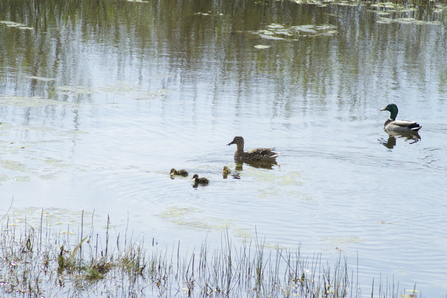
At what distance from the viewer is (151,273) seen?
494cm

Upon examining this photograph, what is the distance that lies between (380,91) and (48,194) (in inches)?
373

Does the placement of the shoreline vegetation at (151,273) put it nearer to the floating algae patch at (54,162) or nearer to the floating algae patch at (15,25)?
the floating algae patch at (54,162)

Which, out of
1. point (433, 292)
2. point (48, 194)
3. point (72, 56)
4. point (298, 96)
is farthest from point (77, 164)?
point (72, 56)

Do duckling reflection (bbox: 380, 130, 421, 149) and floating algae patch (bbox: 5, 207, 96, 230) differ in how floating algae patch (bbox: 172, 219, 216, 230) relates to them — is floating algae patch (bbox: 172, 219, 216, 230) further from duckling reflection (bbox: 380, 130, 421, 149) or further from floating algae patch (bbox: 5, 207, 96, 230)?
duckling reflection (bbox: 380, 130, 421, 149)

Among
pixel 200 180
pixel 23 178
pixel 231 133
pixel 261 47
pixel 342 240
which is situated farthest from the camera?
pixel 261 47

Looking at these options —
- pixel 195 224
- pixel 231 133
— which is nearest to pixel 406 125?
pixel 231 133

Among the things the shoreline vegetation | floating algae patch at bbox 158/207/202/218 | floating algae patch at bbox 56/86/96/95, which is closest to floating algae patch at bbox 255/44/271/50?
floating algae patch at bbox 56/86/96/95

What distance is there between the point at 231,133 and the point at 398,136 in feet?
10.8

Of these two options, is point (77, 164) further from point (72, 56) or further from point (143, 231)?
point (72, 56)

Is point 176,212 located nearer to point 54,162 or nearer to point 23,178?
point 23,178

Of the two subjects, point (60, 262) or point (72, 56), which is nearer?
point (60, 262)

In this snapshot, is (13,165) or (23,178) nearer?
(23,178)

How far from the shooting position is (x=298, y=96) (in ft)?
43.2

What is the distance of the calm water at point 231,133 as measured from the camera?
6.30 m
